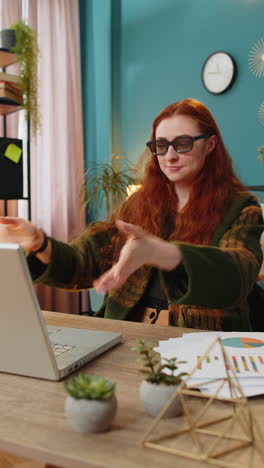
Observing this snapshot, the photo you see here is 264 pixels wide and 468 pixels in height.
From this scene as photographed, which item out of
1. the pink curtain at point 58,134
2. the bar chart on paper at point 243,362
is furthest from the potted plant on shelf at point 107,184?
the bar chart on paper at point 243,362

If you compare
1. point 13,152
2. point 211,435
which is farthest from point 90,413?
point 13,152

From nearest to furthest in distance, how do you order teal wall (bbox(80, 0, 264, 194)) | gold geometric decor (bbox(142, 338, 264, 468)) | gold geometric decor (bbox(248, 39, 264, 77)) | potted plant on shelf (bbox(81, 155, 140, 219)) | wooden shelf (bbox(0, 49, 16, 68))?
gold geometric decor (bbox(142, 338, 264, 468)), wooden shelf (bbox(0, 49, 16, 68)), gold geometric decor (bbox(248, 39, 264, 77)), teal wall (bbox(80, 0, 264, 194)), potted plant on shelf (bbox(81, 155, 140, 219))

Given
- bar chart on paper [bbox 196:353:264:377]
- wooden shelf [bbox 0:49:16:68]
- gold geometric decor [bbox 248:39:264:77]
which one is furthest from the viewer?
gold geometric decor [bbox 248:39:264:77]

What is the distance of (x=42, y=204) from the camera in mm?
3791

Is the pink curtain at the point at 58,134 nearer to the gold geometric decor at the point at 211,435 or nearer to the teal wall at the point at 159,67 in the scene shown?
the teal wall at the point at 159,67

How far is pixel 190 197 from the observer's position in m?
1.60

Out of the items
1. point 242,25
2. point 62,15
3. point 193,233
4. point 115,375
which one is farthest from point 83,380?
point 62,15

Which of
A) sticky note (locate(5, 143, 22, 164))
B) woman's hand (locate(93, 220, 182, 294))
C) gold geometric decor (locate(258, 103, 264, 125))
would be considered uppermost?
gold geometric decor (locate(258, 103, 264, 125))

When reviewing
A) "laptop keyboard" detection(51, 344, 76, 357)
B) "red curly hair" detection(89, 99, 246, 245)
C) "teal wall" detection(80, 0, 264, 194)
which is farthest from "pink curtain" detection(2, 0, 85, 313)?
"laptop keyboard" detection(51, 344, 76, 357)

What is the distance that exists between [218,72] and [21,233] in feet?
9.68

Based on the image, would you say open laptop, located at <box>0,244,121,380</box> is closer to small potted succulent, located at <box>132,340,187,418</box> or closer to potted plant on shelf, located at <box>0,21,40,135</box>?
small potted succulent, located at <box>132,340,187,418</box>

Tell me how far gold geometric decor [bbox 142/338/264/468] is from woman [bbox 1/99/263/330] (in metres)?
0.51

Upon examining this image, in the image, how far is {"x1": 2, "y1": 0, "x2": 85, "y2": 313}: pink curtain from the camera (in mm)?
3762

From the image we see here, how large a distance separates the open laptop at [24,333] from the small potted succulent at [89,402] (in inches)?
6.3
